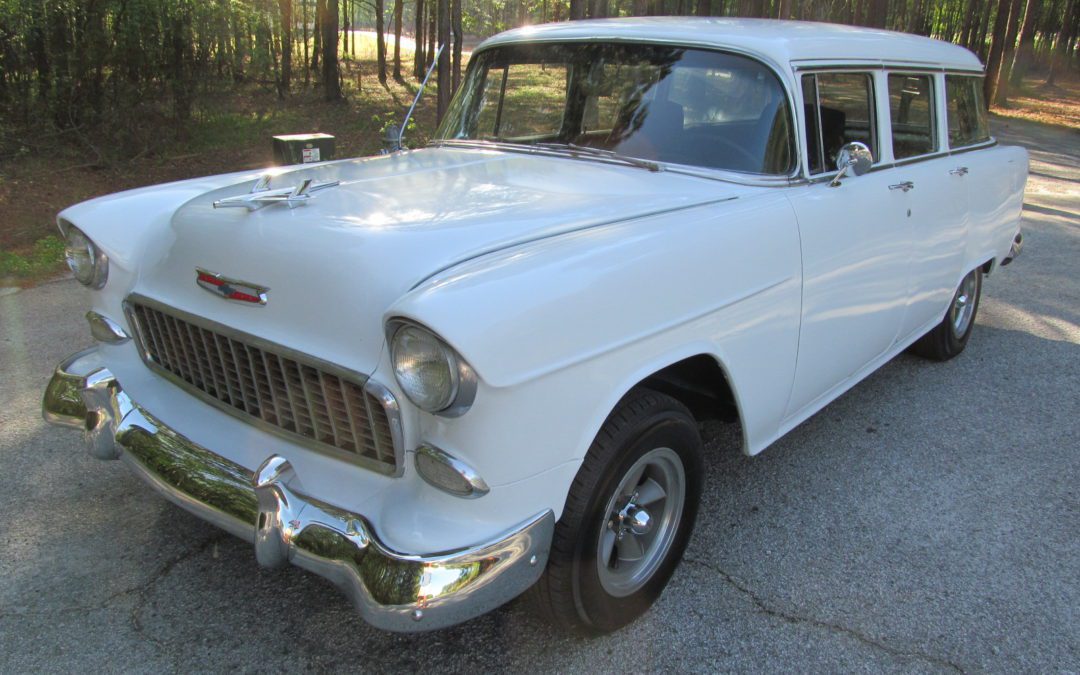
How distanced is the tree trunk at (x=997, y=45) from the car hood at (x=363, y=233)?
1795 cm

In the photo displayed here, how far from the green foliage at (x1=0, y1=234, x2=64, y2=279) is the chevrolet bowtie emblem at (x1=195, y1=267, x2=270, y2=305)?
14.6 feet

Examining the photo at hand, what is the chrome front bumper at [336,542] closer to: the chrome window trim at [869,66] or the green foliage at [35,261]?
the chrome window trim at [869,66]

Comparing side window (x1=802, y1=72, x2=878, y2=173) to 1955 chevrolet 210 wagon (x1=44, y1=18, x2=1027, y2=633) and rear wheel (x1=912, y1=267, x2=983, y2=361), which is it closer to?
1955 chevrolet 210 wagon (x1=44, y1=18, x2=1027, y2=633)

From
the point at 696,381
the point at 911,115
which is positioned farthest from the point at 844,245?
the point at 911,115

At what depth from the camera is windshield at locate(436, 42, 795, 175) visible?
9.61ft

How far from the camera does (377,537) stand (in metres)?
1.85

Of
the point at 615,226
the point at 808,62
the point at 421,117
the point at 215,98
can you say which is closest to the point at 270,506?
the point at 615,226

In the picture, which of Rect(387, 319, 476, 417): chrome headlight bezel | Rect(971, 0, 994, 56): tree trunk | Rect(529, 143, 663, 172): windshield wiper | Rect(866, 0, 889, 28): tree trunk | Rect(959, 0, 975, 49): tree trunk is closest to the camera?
Rect(387, 319, 476, 417): chrome headlight bezel

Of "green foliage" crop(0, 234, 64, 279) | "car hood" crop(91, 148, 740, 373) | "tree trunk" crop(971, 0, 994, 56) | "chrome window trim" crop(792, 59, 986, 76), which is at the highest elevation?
"tree trunk" crop(971, 0, 994, 56)

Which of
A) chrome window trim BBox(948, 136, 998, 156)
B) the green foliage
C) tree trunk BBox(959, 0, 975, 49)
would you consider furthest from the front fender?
tree trunk BBox(959, 0, 975, 49)

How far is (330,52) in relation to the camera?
13422mm

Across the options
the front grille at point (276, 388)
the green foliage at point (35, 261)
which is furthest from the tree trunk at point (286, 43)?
the front grille at point (276, 388)

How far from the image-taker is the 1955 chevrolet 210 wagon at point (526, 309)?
1852mm

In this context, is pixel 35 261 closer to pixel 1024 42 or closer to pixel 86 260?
pixel 86 260
